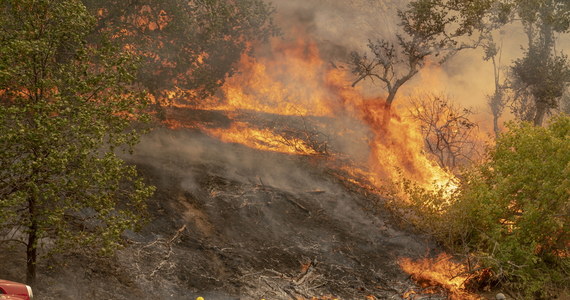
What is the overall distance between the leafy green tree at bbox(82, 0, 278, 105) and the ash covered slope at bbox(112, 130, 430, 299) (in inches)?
131

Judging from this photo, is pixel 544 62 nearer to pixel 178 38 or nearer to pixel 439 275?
pixel 439 275

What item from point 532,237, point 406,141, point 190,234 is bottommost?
point 190,234

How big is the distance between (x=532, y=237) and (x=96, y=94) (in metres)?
15.5

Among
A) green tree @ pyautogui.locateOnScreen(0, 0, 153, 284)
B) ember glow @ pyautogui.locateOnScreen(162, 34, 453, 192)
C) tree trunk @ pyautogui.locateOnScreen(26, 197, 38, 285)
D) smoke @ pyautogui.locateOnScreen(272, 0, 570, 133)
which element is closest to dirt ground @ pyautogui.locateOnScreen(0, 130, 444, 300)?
tree trunk @ pyautogui.locateOnScreen(26, 197, 38, 285)

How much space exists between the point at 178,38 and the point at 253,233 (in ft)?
44.4

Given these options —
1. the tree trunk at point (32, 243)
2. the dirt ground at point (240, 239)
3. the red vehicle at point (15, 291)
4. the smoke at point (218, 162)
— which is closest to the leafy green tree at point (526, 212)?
the dirt ground at point (240, 239)

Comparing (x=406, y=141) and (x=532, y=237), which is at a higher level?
(x=406, y=141)

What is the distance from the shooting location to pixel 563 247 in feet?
61.1

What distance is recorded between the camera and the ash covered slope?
16.5 meters

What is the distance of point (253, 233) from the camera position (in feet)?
65.9

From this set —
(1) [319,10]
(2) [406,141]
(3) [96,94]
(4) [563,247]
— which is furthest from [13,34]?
(1) [319,10]

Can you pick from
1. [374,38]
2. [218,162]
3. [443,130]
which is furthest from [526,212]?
[374,38]

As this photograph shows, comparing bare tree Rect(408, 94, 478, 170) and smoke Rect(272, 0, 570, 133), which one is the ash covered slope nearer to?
bare tree Rect(408, 94, 478, 170)

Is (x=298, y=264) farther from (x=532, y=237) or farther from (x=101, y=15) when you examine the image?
(x=101, y=15)
